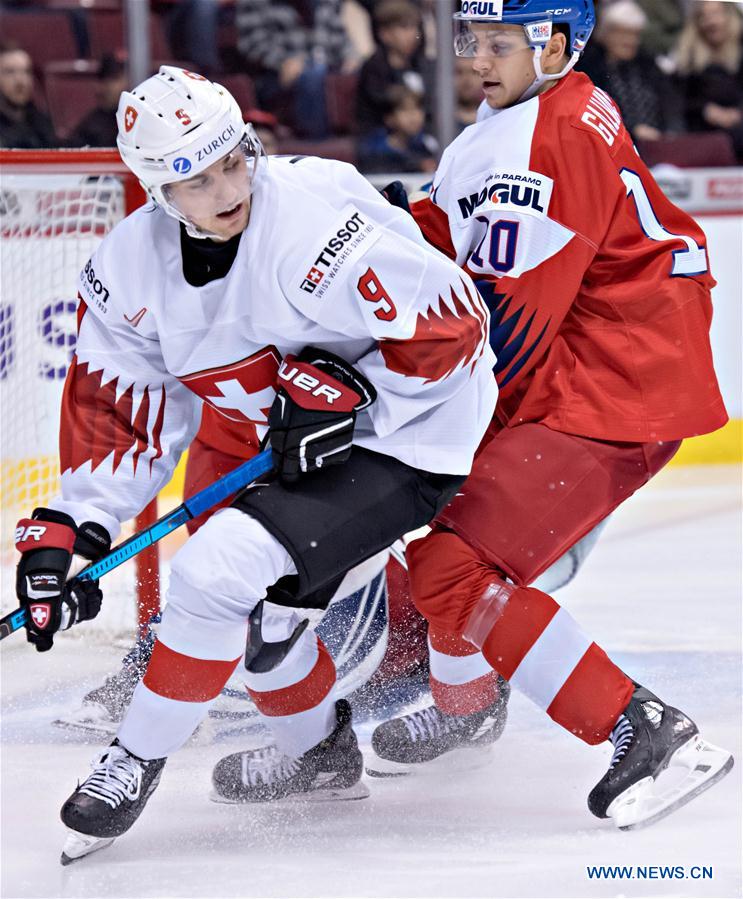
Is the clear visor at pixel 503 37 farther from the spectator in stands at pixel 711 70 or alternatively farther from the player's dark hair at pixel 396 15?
the spectator in stands at pixel 711 70

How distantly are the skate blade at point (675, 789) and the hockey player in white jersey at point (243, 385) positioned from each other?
49 centimetres

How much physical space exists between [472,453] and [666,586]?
1.60 meters

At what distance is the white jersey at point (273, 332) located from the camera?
1985mm

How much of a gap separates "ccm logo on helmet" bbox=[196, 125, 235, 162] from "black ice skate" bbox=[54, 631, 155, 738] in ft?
3.42

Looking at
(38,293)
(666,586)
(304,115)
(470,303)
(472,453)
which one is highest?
(470,303)

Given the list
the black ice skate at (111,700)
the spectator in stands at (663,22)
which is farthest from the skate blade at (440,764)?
the spectator in stands at (663,22)

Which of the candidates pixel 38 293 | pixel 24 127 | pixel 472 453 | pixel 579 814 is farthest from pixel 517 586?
pixel 24 127

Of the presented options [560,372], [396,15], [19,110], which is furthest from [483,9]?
[396,15]

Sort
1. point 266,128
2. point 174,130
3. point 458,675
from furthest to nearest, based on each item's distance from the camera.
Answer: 1. point 266,128
2. point 458,675
3. point 174,130

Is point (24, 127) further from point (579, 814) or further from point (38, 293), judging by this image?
point (579, 814)

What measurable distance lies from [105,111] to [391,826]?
9.76ft

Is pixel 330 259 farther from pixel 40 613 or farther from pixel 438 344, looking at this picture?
pixel 40 613

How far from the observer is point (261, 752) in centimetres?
235

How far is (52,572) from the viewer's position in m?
2.03
